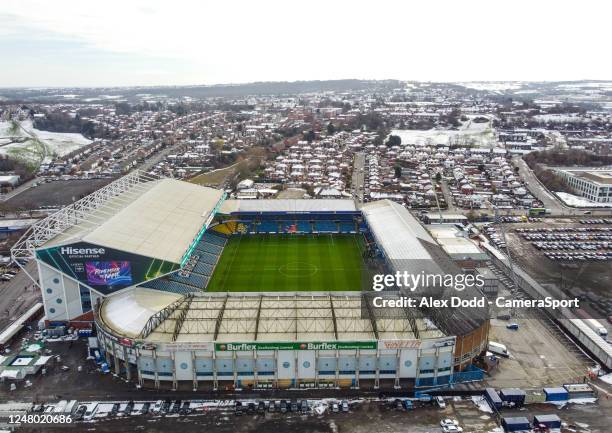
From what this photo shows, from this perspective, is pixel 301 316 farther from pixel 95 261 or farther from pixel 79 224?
pixel 79 224

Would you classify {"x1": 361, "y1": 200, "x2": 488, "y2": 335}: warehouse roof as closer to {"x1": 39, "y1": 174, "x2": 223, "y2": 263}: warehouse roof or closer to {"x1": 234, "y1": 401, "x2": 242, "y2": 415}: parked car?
{"x1": 234, "y1": 401, "x2": 242, "y2": 415}: parked car

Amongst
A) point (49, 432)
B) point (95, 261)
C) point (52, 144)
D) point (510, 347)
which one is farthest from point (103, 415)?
point (52, 144)

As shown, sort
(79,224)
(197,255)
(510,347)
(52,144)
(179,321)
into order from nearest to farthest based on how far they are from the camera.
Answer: (179,321) → (510,347) → (79,224) → (197,255) → (52,144)

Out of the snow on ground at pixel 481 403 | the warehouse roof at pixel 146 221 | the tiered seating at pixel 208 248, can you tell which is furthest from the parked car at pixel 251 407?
the tiered seating at pixel 208 248

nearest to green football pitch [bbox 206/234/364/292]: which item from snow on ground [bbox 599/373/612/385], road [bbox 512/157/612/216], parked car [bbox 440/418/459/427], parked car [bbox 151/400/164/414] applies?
parked car [bbox 151/400/164/414]

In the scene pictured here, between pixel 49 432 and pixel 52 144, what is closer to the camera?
pixel 49 432

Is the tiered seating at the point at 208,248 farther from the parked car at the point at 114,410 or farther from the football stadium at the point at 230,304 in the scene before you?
the parked car at the point at 114,410
